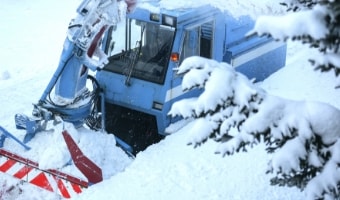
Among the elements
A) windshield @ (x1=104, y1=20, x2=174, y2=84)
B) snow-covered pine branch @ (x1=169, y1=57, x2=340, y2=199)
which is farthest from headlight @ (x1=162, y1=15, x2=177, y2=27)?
snow-covered pine branch @ (x1=169, y1=57, x2=340, y2=199)

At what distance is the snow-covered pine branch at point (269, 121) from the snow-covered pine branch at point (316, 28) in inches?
18.6

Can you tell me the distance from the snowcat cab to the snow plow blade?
2.87ft

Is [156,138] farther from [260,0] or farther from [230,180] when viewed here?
[260,0]

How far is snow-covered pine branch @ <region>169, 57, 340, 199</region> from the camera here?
2.85 metres

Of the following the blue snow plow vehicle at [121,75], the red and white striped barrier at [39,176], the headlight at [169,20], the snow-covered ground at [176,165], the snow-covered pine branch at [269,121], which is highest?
the snow-covered pine branch at [269,121]

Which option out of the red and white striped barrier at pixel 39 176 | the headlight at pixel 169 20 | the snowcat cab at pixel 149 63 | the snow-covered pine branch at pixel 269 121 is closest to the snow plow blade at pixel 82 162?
the red and white striped barrier at pixel 39 176

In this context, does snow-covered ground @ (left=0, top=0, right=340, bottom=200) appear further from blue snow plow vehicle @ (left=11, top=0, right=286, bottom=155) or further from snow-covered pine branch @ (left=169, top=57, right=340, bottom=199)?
snow-covered pine branch @ (left=169, top=57, right=340, bottom=199)

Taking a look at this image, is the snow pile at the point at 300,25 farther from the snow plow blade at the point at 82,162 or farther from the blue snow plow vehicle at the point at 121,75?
the snow plow blade at the point at 82,162

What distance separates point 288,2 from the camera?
142 inches

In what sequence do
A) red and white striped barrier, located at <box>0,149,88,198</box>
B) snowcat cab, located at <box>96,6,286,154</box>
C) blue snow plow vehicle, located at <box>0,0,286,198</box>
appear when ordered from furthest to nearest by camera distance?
snowcat cab, located at <box>96,6,286,154</box>, blue snow plow vehicle, located at <box>0,0,286,198</box>, red and white striped barrier, located at <box>0,149,88,198</box>

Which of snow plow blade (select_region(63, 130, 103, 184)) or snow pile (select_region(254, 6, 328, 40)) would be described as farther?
snow plow blade (select_region(63, 130, 103, 184))

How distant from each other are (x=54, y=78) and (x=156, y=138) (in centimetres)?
192

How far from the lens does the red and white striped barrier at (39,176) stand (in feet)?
18.8

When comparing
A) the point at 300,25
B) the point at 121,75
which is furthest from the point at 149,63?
the point at 300,25
